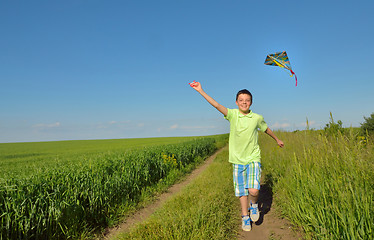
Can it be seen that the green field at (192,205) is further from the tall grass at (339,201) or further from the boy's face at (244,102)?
the boy's face at (244,102)

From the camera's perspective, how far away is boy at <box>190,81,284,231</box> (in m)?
3.83

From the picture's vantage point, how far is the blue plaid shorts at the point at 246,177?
12.6 ft

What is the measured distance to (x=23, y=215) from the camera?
10.8 feet

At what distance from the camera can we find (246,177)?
12.9 feet

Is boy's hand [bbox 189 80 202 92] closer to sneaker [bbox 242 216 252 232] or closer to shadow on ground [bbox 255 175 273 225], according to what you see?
sneaker [bbox 242 216 252 232]

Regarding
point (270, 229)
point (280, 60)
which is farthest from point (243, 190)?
point (280, 60)

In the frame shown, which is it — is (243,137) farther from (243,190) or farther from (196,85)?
(196,85)

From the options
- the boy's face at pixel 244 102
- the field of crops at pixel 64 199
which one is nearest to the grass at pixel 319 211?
the field of crops at pixel 64 199

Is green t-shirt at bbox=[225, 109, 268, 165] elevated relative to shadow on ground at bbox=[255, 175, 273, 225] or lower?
elevated

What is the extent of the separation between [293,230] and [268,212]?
1.12 meters

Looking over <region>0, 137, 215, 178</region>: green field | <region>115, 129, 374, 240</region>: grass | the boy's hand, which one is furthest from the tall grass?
<region>0, 137, 215, 178</region>: green field

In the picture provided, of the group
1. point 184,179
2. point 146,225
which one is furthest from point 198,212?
point 184,179

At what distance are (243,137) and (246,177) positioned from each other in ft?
2.43

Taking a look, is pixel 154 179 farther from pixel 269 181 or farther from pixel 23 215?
pixel 23 215
